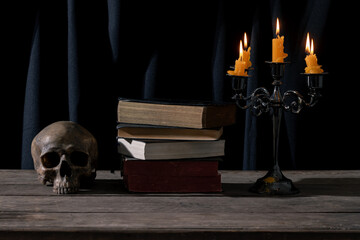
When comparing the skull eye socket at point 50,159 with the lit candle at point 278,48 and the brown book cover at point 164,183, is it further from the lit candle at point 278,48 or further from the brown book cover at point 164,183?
the lit candle at point 278,48

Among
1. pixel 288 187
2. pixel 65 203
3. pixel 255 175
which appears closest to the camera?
pixel 65 203

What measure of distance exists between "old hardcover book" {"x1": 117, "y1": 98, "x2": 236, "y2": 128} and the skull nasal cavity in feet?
0.59

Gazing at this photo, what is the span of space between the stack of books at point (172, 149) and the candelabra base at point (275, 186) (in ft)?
0.35

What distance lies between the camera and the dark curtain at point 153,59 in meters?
1.69

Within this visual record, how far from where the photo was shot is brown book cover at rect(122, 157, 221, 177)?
1.31m

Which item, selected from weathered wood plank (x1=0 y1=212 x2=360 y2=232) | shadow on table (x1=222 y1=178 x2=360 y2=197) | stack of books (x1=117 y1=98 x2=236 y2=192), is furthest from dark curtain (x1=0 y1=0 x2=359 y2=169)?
weathered wood plank (x1=0 y1=212 x2=360 y2=232)

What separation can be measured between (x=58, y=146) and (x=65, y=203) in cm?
17

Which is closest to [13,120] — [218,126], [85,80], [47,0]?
[85,80]

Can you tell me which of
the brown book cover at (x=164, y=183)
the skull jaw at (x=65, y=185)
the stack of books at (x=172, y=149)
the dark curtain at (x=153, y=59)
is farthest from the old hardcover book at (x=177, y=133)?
the dark curtain at (x=153, y=59)

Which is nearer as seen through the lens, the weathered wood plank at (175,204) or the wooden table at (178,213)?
the wooden table at (178,213)

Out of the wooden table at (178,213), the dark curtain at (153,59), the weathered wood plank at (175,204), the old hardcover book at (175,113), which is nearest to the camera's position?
the wooden table at (178,213)

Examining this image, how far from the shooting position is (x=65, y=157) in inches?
51.6

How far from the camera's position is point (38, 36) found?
1.67m

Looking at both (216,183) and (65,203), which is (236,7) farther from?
(65,203)
